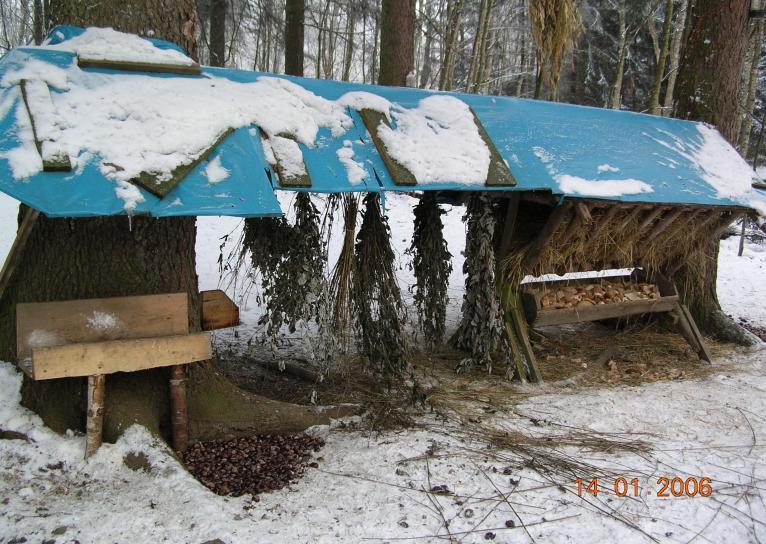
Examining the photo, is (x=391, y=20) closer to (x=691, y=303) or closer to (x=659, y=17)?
(x=691, y=303)

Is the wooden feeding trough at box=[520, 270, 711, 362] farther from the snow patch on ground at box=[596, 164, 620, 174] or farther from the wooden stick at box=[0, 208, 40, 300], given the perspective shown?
the wooden stick at box=[0, 208, 40, 300]

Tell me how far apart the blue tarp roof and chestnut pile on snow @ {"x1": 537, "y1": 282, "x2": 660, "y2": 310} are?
1.20 meters

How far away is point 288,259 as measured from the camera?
4.03 m

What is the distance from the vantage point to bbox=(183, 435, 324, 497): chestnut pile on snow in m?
3.21

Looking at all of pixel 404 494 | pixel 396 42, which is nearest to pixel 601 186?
pixel 404 494

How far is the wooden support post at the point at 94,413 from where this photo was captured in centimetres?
310

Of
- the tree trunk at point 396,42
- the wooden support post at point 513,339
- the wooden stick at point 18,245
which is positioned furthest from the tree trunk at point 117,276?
the tree trunk at point 396,42

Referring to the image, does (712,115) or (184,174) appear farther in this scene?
(712,115)

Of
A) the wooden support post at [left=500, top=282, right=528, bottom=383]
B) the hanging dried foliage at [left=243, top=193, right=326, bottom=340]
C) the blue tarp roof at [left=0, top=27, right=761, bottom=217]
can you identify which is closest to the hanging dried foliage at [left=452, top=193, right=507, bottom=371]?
the wooden support post at [left=500, top=282, right=528, bottom=383]

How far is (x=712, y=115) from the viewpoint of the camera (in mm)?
6531

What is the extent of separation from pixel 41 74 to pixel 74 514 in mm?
2327

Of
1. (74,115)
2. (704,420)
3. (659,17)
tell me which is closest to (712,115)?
(704,420)

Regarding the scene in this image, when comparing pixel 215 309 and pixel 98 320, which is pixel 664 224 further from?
pixel 98 320
